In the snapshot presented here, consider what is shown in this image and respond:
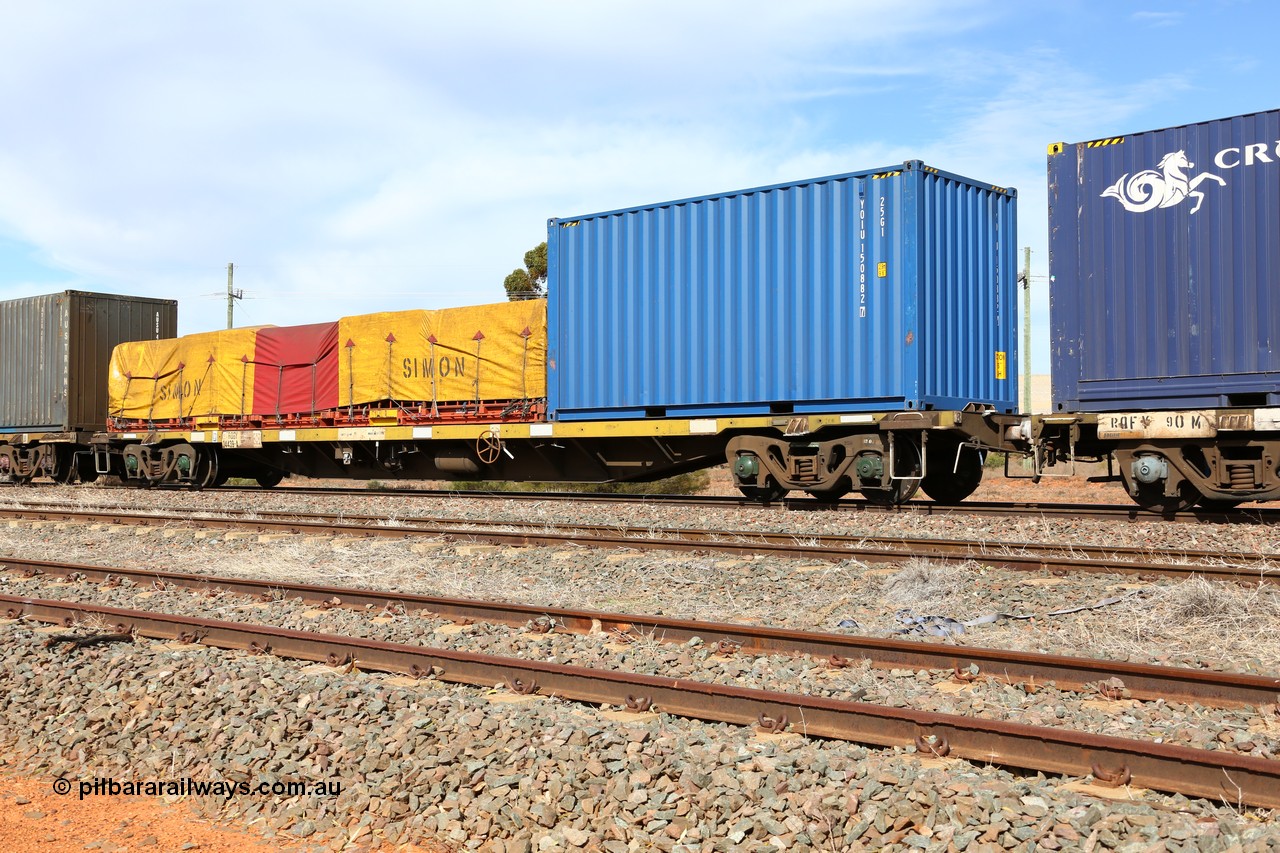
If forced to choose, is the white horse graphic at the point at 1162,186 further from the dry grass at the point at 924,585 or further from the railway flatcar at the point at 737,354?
the dry grass at the point at 924,585

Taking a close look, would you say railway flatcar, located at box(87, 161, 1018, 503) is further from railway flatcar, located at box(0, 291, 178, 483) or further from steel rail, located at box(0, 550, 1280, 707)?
railway flatcar, located at box(0, 291, 178, 483)

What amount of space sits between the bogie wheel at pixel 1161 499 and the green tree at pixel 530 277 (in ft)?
75.6

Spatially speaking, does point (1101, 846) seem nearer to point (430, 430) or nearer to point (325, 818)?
point (325, 818)

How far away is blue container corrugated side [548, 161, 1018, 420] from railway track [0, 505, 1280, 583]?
2.71 m

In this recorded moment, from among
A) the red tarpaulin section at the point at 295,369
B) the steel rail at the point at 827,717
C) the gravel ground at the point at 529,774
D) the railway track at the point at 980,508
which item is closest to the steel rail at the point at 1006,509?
the railway track at the point at 980,508

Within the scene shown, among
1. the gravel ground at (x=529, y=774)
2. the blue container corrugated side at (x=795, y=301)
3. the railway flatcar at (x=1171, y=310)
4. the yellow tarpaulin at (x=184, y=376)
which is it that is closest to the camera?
the gravel ground at (x=529, y=774)

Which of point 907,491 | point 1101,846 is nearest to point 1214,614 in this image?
point 1101,846

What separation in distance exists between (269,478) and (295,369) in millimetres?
4166

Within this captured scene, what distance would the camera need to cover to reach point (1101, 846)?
2.98 meters

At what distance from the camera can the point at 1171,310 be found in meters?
10.5

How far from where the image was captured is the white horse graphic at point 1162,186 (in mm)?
10445

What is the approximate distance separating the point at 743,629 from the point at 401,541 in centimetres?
559

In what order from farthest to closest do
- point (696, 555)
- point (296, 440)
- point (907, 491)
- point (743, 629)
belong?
1. point (296, 440)
2. point (907, 491)
3. point (696, 555)
4. point (743, 629)

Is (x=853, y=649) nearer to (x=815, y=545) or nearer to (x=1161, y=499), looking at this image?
(x=815, y=545)
